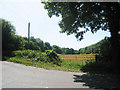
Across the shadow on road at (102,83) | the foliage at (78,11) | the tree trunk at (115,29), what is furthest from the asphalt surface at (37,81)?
the foliage at (78,11)

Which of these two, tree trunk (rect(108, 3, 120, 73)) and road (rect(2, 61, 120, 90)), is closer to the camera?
road (rect(2, 61, 120, 90))

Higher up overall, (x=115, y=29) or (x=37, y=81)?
(x=115, y=29)

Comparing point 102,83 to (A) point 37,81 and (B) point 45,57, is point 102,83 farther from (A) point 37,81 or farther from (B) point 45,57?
(B) point 45,57

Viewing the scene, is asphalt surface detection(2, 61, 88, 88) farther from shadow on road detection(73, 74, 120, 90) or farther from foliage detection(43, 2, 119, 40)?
foliage detection(43, 2, 119, 40)

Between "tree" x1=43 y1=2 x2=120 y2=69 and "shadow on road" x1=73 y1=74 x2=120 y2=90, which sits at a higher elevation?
"tree" x1=43 y1=2 x2=120 y2=69

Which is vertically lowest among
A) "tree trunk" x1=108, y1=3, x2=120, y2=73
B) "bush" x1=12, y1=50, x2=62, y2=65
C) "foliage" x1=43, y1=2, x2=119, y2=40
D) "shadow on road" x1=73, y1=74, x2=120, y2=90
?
"shadow on road" x1=73, y1=74, x2=120, y2=90

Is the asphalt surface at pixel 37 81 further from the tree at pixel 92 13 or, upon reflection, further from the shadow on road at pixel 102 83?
the tree at pixel 92 13

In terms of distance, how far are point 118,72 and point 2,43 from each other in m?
22.4

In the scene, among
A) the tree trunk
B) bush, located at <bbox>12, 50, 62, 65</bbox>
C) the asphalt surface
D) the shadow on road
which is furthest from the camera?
bush, located at <bbox>12, 50, 62, 65</bbox>

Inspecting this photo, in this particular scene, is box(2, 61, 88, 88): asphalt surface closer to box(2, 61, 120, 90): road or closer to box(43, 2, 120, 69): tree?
box(2, 61, 120, 90): road

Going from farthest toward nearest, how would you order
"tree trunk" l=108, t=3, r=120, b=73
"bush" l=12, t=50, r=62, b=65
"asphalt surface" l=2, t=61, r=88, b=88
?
"bush" l=12, t=50, r=62, b=65, "tree trunk" l=108, t=3, r=120, b=73, "asphalt surface" l=2, t=61, r=88, b=88

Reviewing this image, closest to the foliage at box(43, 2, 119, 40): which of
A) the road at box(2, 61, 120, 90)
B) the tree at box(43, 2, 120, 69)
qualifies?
the tree at box(43, 2, 120, 69)

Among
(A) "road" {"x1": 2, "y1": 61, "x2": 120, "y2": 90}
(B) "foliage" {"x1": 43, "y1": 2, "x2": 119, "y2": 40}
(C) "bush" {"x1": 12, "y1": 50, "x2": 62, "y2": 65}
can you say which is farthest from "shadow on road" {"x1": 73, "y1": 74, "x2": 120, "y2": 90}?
(C) "bush" {"x1": 12, "y1": 50, "x2": 62, "y2": 65}

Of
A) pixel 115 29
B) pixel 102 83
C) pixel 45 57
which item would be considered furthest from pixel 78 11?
pixel 45 57
